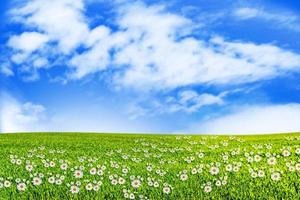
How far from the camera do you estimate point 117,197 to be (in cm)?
1173

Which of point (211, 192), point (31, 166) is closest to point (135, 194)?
point (211, 192)

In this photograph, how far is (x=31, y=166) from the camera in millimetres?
14094

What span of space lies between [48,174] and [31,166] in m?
0.91

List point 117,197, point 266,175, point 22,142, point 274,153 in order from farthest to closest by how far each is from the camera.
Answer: point 22,142
point 274,153
point 266,175
point 117,197

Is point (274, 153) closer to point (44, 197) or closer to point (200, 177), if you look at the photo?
point (200, 177)

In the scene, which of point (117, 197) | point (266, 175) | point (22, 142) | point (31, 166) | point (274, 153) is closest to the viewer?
point (117, 197)

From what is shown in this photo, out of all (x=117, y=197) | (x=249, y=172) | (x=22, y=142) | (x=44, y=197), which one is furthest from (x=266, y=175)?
(x=22, y=142)

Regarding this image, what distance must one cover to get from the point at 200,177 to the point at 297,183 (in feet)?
8.05

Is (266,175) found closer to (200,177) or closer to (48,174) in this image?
(200,177)

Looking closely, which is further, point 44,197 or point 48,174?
point 48,174

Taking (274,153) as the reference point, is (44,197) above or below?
below

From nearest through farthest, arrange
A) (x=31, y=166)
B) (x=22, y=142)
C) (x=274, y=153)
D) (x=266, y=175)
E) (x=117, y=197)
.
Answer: (x=117, y=197) → (x=266, y=175) → (x=31, y=166) → (x=274, y=153) → (x=22, y=142)

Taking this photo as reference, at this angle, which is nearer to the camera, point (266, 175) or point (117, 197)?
point (117, 197)

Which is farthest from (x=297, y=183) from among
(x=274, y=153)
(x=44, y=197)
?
(x=44, y=197)
